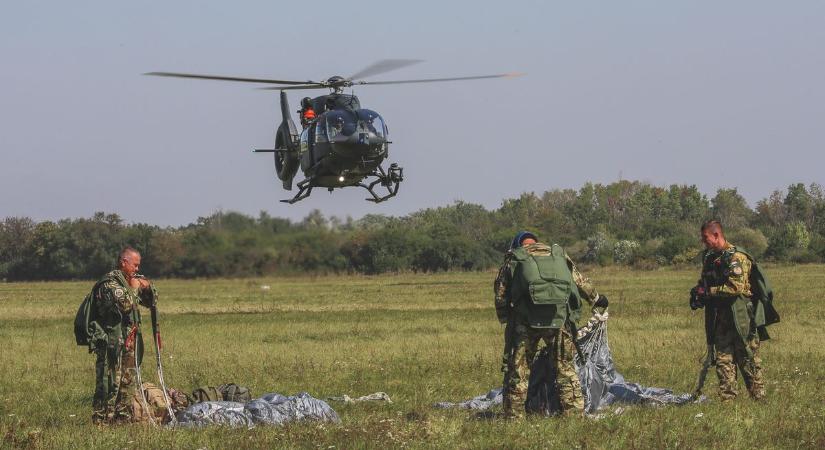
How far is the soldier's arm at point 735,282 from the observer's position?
1211 centimetres

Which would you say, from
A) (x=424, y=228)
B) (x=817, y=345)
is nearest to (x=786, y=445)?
(x=817, y=345)

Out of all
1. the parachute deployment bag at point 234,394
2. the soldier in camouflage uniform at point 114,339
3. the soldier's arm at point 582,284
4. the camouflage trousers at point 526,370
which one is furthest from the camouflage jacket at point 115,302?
the soldier's arm at point 582,284

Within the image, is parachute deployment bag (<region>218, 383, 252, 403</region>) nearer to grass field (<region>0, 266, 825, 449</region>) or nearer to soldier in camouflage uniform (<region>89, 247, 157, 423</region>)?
grass field (<region>0, 266, 825, 449</region>)

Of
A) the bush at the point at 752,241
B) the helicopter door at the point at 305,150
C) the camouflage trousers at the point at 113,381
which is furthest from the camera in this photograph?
the bush at the point at 752,241

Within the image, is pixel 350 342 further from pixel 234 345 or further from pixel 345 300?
pixel 345 300

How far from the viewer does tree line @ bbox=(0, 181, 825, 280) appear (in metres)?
37.5

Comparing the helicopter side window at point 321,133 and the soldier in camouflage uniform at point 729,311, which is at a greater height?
the helicopter side window at point 321,133

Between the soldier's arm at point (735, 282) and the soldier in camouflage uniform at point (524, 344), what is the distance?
1686 millimetres

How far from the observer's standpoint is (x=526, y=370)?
1142 cm

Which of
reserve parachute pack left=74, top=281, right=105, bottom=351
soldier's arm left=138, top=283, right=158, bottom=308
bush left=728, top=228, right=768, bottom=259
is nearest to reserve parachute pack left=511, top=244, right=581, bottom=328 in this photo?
soldier's arm left=138, top=283, right=158, bottom=308

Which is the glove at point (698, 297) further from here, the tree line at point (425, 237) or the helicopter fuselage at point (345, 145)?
the tree line at point (425, 237)

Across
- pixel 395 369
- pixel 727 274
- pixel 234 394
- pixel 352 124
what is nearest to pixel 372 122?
pixel 352 124

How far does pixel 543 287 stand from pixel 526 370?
34.6 inches

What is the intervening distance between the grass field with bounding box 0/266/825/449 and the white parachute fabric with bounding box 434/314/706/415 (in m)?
0.42
